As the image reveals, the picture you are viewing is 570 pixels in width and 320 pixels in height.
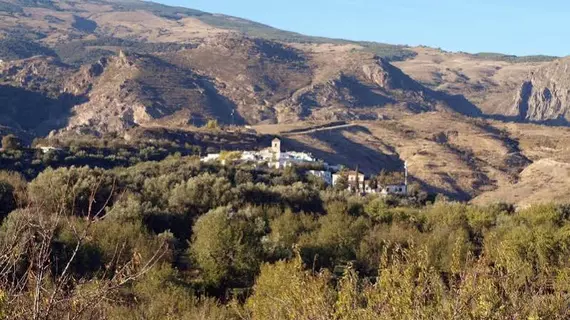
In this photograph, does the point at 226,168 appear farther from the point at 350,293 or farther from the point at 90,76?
the point at 90,76

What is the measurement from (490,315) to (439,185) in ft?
222

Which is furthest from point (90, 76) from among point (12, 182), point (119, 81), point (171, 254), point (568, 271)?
point (568, 271)

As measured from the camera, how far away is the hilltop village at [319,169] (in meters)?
59.7

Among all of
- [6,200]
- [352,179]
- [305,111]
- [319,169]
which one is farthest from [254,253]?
[305,111]

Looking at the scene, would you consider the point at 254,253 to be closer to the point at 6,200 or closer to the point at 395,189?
the point at 6,200

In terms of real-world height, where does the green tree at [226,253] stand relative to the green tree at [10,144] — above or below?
above

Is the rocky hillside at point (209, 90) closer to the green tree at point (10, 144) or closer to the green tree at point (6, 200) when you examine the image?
the green tree at point (10, 144)

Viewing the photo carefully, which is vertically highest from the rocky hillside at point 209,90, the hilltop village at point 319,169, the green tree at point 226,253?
the green tree at point 226,253

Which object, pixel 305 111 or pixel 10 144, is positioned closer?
pixel 10 144

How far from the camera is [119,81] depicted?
141m

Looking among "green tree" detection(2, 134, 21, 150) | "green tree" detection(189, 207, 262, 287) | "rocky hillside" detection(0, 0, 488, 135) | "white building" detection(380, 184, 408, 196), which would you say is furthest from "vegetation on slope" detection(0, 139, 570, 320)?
"rocky hillside" detection(0, 0, 488, 135)

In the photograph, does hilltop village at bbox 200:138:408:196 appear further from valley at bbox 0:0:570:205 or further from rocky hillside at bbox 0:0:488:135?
rocky hillside at bbox 0:0:488:135

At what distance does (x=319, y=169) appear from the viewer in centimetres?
6819

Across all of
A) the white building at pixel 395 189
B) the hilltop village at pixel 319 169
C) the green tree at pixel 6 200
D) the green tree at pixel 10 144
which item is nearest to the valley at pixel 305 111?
the white building at pixel 395 189
